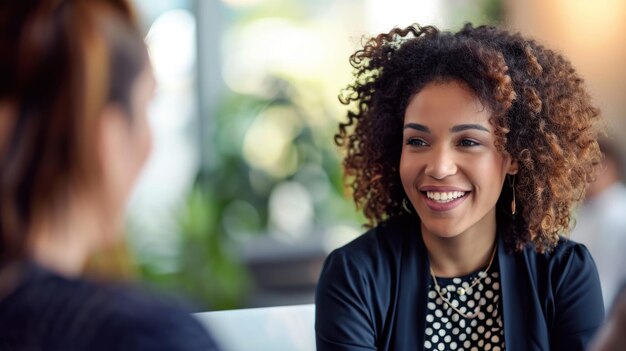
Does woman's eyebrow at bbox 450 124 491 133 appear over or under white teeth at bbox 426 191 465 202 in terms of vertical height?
over

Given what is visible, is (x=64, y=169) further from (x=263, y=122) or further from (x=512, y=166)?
(x=263, y=122)

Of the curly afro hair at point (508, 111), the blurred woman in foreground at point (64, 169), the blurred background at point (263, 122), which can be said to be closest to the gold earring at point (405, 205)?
the curly afro hair at point (508, 111)

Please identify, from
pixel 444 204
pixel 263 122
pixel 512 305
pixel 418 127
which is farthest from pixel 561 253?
pixel 263 122

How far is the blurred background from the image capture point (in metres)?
5.30

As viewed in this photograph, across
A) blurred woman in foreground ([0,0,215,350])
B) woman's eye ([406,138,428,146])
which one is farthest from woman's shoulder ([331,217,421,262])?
blurred woman in foreground ([0,0,215,350])

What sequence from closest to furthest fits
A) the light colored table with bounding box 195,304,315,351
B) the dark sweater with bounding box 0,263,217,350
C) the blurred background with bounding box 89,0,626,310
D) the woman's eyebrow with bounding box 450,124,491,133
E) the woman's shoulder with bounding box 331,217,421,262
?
the dark sweater with bounding box 0,263,217,350 → the woman's eyebrow with bounding box 450,124,491,133 → the woman's shoulder with bounding box 331,217,421,262 → the light colored table with bounding box 195,304,315,351 → the blurred background with bounding box 89,0,626,310

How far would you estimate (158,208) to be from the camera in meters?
5.41

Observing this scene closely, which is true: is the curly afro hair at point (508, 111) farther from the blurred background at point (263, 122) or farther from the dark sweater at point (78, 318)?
the blurred background at point (263, 122)

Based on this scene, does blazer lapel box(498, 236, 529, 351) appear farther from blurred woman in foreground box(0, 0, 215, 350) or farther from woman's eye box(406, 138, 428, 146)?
blurred woman in foreground box(0, 0, 215, 350)

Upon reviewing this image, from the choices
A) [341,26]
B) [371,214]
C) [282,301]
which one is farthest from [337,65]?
[371,214]

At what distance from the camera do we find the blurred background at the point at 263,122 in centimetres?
530

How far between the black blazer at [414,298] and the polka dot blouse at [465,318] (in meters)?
0.05

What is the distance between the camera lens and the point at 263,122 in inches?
226

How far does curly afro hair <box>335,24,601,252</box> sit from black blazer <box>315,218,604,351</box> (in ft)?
0.26
